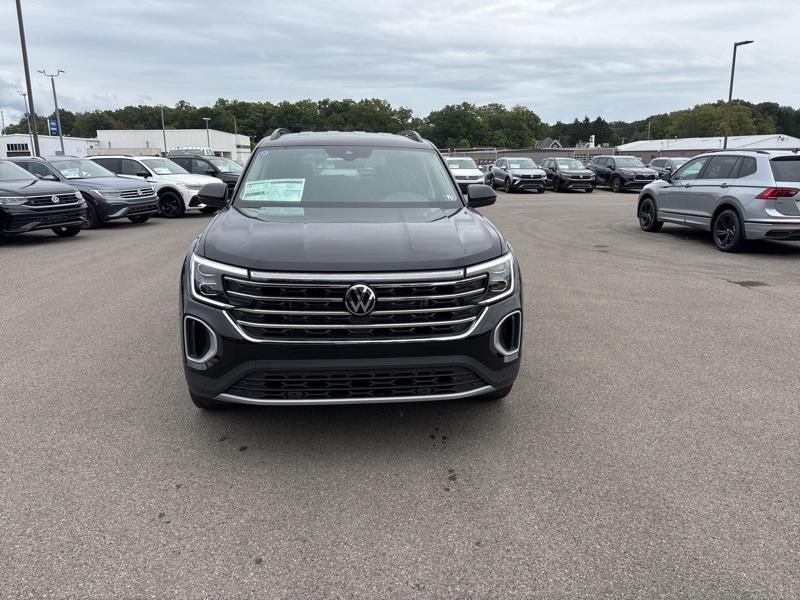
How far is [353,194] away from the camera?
4.60 meters

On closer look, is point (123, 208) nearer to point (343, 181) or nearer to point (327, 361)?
point (343, 181)

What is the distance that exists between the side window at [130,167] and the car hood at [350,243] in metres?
15.0

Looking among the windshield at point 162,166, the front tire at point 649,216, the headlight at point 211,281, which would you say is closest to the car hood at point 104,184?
the windshield at point 162,166

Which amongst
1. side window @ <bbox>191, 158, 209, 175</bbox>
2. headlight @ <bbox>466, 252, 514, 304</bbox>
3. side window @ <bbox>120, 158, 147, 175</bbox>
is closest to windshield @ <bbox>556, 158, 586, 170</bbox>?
side window @ <bbox>191, 158, 209, 175</bbox>

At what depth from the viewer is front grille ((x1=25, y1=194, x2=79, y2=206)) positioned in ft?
38.7

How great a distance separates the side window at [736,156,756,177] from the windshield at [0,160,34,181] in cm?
1331

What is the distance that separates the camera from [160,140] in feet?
335

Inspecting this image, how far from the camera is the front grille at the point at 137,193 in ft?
47.4

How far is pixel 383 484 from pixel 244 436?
0.98 metres

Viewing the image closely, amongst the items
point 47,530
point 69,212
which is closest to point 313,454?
point 47,530

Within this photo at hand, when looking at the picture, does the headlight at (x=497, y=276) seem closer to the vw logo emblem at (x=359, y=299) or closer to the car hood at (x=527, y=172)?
the vw logo emblem at (x=359, y=299)

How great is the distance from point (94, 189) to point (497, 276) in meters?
13.3

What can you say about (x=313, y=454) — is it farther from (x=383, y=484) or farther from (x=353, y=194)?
(x=353, y=194)

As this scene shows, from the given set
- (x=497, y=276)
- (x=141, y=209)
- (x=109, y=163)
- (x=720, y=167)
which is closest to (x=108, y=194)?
(x=141, y=209)
